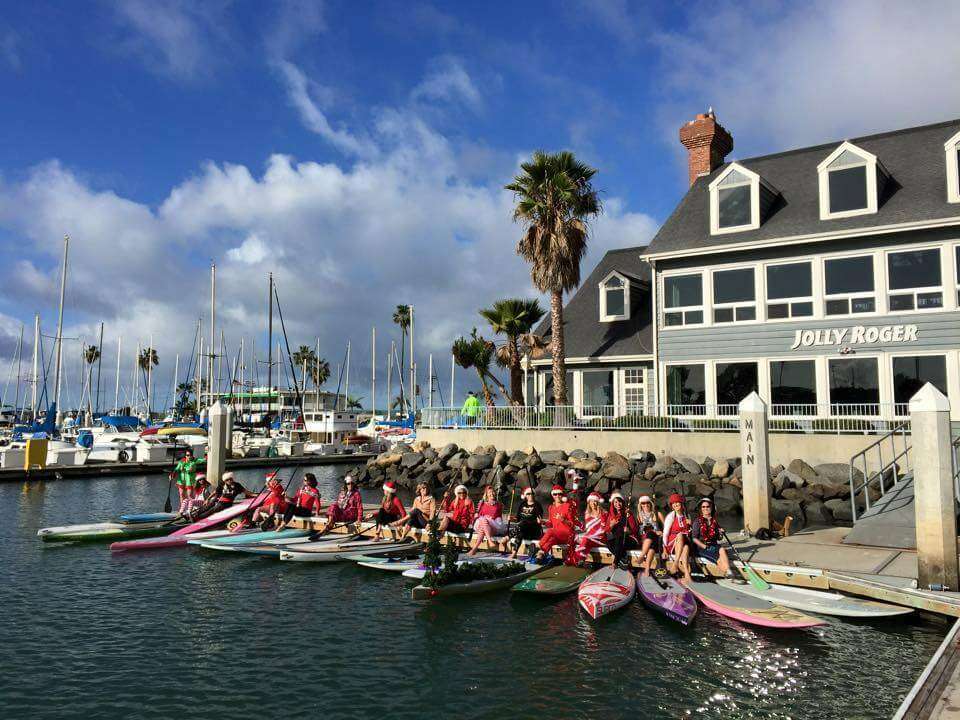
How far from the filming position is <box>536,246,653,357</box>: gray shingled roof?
99.8 ft

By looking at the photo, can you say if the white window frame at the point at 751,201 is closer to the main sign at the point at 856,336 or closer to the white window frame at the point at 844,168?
the white window frame at the point at 844,168

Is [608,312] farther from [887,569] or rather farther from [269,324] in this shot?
[269,324]

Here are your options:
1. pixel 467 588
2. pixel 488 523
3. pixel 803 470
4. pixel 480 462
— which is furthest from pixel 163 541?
pixel 803 470

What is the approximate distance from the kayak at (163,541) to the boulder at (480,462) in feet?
43.4

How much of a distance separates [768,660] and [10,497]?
29.8 m

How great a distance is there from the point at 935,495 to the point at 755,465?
221 inches

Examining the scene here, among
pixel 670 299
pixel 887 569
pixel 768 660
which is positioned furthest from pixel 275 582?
pixel 670 299

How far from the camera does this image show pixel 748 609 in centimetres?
1146

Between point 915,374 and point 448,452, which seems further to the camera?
point 448,452

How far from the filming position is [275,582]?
1498 centimetres

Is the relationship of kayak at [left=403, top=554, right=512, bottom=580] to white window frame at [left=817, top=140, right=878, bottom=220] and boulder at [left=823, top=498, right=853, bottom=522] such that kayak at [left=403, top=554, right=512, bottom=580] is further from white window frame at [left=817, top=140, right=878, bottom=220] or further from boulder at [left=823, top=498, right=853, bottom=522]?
white window frame at [left=817, top=140, right=878, bottom=220]

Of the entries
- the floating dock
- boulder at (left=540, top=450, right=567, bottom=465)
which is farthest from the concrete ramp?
the floating dock

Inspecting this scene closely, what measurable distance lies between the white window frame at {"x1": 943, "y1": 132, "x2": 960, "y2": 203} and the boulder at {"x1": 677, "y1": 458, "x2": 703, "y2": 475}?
465 inches

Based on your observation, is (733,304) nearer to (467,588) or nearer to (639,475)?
(639,475)
